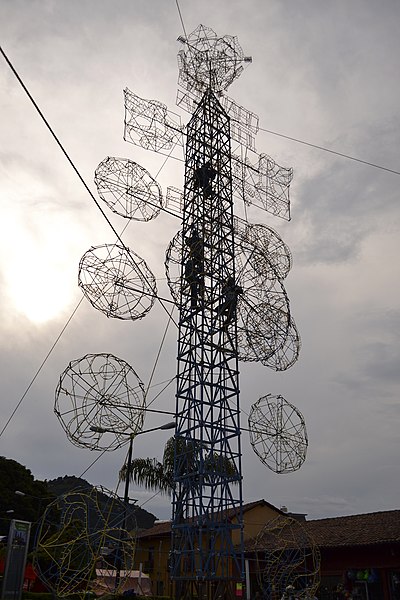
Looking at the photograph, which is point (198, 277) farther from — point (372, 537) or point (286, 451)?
point (372, 537)

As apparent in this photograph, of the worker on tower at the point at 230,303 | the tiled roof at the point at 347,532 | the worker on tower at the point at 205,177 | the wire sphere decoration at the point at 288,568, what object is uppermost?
the worker on tower at the point at 205,177

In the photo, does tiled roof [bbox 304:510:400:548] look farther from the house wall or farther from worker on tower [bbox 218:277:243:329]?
worker on tower [bbox 218:277:243:329]

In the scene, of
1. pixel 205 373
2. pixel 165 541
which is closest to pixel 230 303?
pixel 205 373

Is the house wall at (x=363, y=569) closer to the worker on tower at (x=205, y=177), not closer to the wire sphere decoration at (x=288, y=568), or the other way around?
the wire sphere decoration at (x=288, y=568)

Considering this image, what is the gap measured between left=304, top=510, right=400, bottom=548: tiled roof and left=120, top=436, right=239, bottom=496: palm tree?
6.59 metres

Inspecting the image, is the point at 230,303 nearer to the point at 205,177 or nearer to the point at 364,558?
the point at 205,177

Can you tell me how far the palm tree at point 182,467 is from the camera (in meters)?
18.0

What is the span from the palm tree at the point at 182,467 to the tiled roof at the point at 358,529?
21.6ft

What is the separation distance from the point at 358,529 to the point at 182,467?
35.0ft

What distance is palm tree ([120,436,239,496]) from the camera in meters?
18.0

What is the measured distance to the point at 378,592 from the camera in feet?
71.2

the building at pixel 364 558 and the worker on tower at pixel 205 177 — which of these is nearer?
the building at pixel 364 558

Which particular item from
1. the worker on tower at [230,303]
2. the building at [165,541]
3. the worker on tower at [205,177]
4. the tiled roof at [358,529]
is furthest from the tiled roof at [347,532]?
the worker on tower at [205,177]

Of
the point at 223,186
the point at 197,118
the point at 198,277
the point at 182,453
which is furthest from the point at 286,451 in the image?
the point at 197,118
